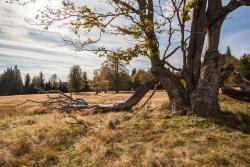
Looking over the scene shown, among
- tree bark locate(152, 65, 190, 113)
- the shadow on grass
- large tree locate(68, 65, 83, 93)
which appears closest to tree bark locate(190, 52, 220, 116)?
the shadow on grass

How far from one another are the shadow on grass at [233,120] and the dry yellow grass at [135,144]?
5 centimetres

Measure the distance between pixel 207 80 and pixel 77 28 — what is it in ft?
23.3

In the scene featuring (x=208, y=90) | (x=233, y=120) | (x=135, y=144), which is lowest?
(x=135, y=144)

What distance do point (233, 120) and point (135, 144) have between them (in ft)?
19.1

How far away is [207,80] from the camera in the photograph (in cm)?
1719

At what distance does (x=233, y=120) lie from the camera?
16188 mm

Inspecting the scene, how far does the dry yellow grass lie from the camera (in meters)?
10.7

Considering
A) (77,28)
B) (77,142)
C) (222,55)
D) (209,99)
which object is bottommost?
(77,142)

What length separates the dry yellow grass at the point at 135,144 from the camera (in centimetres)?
1072

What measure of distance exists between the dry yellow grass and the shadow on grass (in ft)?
0.16

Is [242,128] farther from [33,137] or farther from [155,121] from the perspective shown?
[33,137]

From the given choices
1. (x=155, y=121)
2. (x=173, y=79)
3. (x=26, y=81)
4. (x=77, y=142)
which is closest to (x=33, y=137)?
(x=77, y=142)

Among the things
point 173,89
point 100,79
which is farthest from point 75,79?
point 173,89

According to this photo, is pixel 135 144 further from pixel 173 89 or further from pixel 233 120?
pixel 173 89
